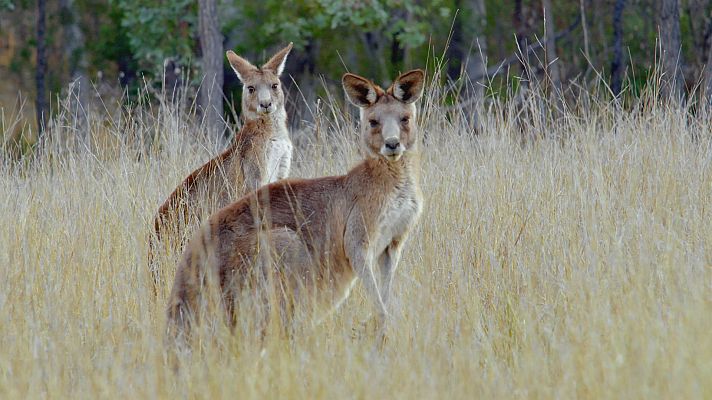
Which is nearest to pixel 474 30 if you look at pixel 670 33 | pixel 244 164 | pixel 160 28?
pixel 160 28

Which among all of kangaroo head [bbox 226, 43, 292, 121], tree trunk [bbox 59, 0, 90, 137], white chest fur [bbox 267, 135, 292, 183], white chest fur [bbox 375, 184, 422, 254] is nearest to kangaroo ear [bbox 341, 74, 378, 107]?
white chest fur [bbox 375, 184, 422, 254]

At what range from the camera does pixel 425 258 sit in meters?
5.81

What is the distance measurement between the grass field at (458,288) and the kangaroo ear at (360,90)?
870mm

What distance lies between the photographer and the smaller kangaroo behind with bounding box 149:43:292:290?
6523mm

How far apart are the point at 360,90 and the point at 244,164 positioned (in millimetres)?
2083

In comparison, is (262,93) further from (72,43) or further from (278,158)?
(72,43)

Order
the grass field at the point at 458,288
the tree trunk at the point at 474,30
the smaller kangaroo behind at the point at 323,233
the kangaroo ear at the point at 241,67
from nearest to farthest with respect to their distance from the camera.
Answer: the grass field at the point at 458,288
the smaller kangaroo behind at the point at 323,233
the kangaroo ear at the point at 241,67
the tree trunk at the point at 474,30

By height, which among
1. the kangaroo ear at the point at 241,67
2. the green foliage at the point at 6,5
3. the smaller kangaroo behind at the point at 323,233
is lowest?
the smaller kangaroo behind at the point at 323,233

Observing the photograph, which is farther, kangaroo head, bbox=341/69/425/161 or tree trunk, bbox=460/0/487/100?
tree trunk, bbox=460/0/487/100

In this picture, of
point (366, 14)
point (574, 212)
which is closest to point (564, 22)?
point (366, 14)

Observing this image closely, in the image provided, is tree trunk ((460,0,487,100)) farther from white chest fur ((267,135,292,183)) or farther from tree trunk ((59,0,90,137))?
white chest fur ((267,135,292,183))

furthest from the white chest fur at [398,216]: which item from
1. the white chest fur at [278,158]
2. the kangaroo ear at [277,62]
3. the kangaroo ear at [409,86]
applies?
the kangaroo ear at [277,62]

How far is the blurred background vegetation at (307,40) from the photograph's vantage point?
1554 cm

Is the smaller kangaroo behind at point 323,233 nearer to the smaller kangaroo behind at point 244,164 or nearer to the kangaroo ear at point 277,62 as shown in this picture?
the smaller kangaroo behind at point 244,164
